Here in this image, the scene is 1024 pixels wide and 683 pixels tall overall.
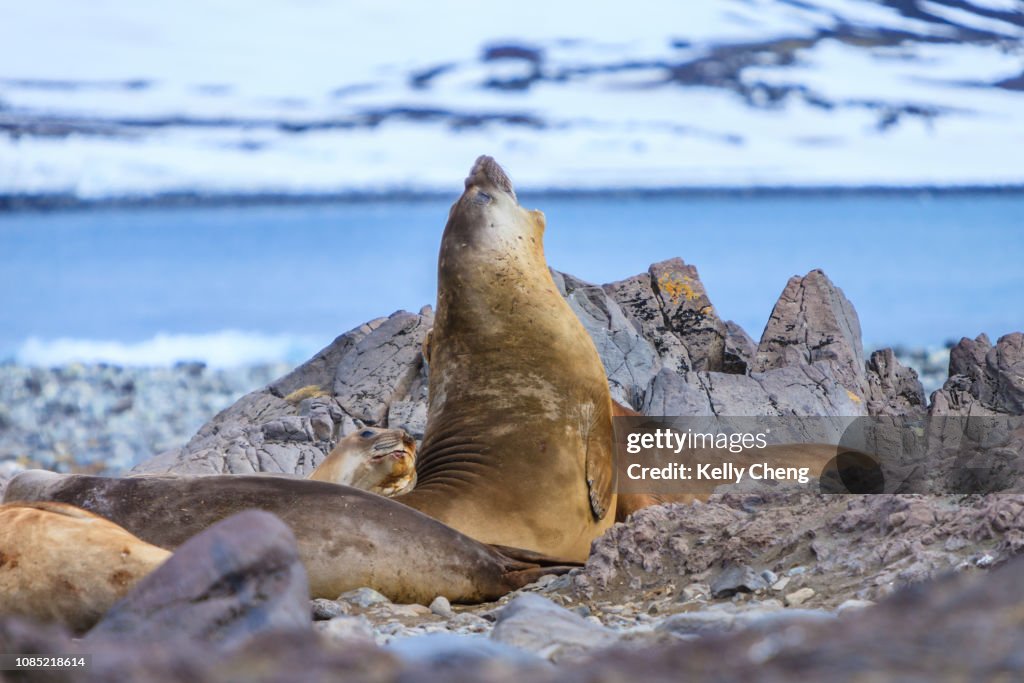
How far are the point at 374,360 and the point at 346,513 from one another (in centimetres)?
357

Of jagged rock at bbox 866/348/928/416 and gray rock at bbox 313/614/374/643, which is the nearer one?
gray rock at bbox 313/614/374/643

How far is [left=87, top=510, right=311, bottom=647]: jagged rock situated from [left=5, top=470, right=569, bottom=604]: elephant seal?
6.55 ft

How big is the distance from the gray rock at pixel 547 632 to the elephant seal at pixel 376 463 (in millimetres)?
2760

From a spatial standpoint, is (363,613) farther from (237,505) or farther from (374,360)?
(374,360)

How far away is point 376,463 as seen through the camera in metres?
5.88

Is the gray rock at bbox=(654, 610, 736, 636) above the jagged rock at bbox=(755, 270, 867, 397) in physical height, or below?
below

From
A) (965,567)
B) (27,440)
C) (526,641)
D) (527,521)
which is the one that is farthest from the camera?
(27,440)

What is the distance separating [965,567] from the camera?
349 cm

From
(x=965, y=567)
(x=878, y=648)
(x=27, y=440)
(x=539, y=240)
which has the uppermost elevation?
(x=539, y=240)

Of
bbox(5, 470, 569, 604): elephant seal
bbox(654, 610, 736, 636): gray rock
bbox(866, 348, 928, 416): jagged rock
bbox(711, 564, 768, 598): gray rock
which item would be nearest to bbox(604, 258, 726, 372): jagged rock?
bbox(866, 348, 928, 416): jagged rock

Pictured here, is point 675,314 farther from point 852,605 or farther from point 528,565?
point 852,605

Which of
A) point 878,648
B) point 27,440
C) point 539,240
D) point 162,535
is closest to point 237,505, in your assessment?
point 162,535

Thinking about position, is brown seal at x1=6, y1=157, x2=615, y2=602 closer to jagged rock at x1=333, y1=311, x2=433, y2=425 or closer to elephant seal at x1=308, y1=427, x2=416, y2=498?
elephant seal at x1=308, y1=427, x2=416, y2=498

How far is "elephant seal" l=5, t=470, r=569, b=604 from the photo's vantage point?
4664 millimetres
